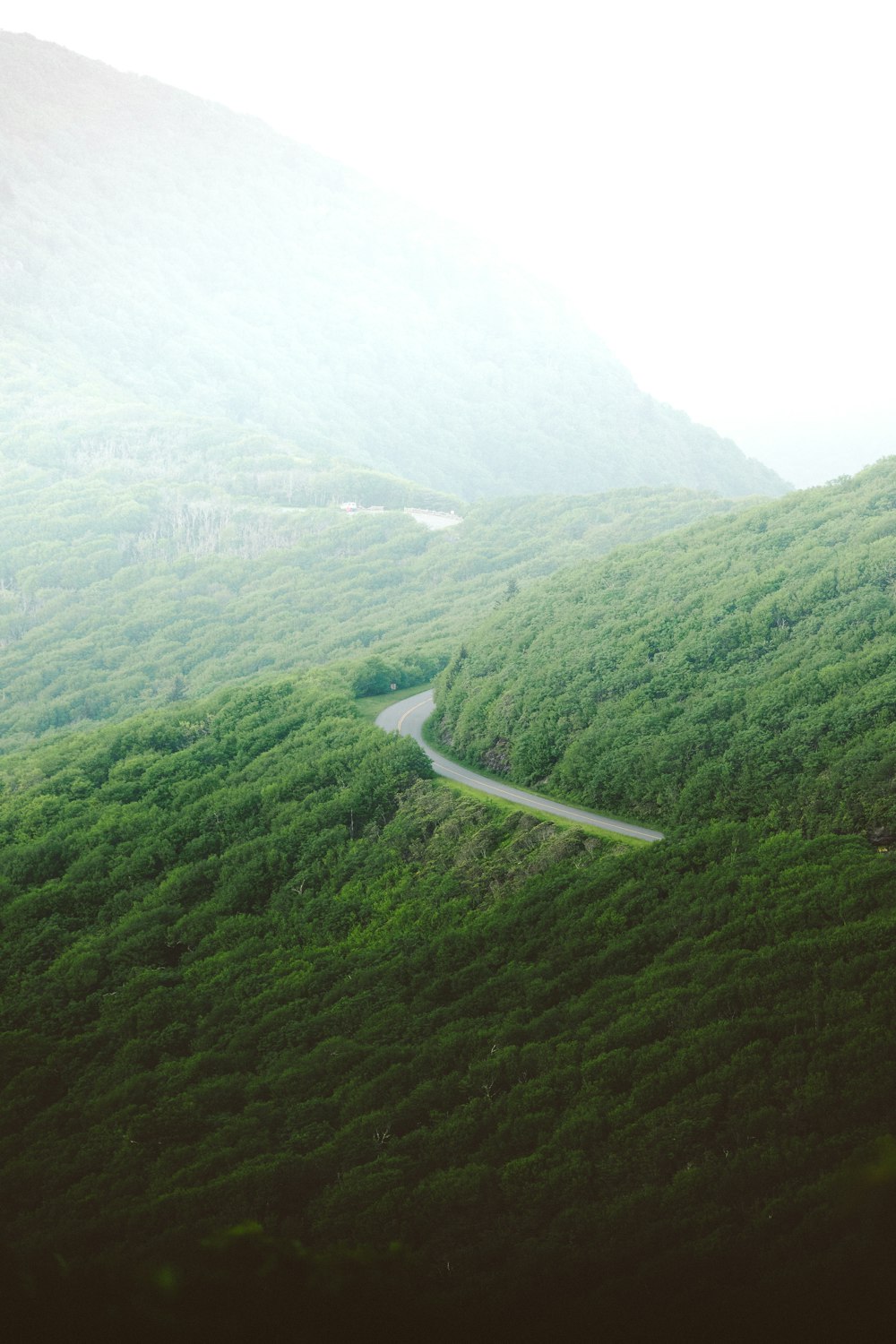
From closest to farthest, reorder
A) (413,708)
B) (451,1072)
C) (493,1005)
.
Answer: (451,1072) < (493,1005) < (413,708)

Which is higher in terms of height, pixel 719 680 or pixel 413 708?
pixel 719 680

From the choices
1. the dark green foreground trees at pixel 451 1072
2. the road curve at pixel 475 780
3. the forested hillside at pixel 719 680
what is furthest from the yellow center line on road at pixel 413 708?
the dark green foreground trees at pixel 451 1072

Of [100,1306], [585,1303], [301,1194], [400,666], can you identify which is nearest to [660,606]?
[400,666]

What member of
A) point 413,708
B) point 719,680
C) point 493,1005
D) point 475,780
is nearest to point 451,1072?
point 493,1005

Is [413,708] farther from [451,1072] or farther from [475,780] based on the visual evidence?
[451,1072]

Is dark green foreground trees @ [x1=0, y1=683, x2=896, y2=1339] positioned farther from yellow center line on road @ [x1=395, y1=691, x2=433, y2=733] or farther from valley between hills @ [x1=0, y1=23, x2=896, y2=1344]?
yellow center line on road @ [x1=395, y1=691, x2=433, y2=733]

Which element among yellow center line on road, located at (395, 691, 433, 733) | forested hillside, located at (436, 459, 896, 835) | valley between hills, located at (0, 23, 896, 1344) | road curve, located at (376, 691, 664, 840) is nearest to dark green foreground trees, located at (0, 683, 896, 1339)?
valley between hills, located at (0, 23, 896, 1344)

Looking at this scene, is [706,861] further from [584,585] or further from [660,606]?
[584,585]
